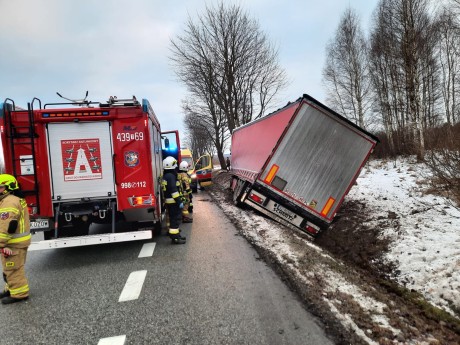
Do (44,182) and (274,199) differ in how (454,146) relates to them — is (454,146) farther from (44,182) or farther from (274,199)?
(44,182)

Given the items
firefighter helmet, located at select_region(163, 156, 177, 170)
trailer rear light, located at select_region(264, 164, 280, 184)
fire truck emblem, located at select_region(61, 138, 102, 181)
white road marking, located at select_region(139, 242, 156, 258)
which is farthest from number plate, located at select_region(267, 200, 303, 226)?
fire truck emblem, located at select_region(61, 138, 102, 181)

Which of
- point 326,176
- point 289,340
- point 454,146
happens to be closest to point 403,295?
point 289,340

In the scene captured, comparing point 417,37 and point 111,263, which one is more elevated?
point 417,37

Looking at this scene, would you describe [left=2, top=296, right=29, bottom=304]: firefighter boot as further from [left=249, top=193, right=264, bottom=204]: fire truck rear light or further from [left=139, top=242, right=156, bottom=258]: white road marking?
[left=249, top=193, right=264, bottom=204]: fire truck rear light

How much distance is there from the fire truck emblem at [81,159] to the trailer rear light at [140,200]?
0.74 m

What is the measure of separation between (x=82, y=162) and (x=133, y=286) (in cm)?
272

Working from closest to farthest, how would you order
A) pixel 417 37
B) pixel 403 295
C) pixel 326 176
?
1. pixel 403 295
2. pixel 326 176
3. pixel 417 37

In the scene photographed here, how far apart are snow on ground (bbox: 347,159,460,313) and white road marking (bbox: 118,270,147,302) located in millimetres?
3749

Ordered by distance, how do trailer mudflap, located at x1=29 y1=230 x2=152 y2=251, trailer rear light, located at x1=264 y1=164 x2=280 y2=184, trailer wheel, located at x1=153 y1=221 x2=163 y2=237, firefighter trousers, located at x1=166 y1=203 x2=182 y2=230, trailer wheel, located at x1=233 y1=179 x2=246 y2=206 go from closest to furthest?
trailer mudflap, located at x1=29 y1=230 x2=152 y2=251
trailer rear light, located at x1=264 y1=164 x2=280 y2=184
firefighter trousers, located at x1=166 y1=203 x2=182 y2=230
trailer wheel, located at x1=153 y1=221 x2=163 y2=237
trailer wheel, located at x1=233 y1=179 x2=246 y2=206

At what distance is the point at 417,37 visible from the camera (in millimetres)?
15578

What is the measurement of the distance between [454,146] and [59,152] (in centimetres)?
676

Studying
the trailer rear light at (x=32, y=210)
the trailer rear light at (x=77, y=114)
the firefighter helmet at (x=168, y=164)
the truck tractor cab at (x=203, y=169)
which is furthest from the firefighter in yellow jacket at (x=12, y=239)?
the truck tractor cab at (x=203, y=169)

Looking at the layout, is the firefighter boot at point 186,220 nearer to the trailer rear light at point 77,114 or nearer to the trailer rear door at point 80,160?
the trailer rear door at point 80,160

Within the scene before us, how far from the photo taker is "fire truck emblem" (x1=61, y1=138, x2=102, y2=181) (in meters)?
5.96
